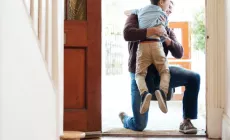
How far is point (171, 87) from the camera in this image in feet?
9.23

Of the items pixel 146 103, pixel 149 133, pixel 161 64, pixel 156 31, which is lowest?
pixel 149 133

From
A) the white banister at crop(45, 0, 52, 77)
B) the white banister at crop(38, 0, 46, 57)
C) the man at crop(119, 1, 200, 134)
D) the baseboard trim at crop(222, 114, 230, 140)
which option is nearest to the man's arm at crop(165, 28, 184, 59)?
the man at crop(119, 1, 200, 134)

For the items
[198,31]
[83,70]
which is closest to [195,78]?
[83,70]

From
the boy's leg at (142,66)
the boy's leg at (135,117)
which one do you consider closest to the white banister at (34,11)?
the boy's leg at (142,66)

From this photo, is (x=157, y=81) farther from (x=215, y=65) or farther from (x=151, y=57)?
(x=215, y=65)

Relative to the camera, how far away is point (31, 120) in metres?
1.32

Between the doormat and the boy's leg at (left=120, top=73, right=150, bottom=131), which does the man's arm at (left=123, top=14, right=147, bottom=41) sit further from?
the doormat

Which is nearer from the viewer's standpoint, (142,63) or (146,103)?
(146,103)

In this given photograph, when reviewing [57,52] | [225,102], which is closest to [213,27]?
[225,102]

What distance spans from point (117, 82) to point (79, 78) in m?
3.47

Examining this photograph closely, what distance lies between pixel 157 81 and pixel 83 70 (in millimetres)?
771

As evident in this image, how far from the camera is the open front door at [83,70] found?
245 centimetres

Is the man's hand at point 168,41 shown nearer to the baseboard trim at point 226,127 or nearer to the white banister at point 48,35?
the baseboard trim at point 226,127

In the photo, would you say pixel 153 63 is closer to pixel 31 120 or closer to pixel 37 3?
pixel 37 3
